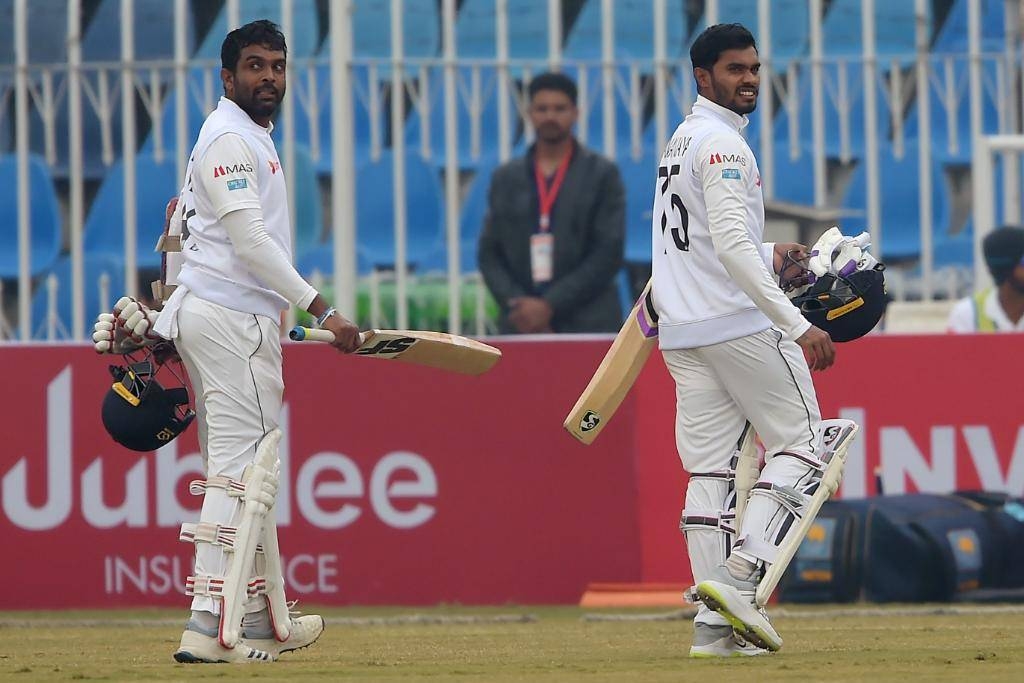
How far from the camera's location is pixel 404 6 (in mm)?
15422

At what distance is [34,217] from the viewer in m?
14.3

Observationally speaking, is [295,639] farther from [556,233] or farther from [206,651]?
[556,233]

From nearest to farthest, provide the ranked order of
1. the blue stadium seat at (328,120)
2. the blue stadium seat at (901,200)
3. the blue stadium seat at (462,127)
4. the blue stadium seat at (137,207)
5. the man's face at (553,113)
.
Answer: the man's face at (553,113), the blue stadium seat at (901,200), the blue stadium seat at (137,207), the blue stadium seat at (462,127), the blue stadium seat at (328,120)

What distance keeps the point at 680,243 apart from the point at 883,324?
540 cm

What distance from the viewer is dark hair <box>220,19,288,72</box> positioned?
7023mm

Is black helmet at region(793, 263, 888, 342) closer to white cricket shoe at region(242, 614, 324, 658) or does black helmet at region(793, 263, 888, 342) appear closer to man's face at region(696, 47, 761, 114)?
man's face at region(696, 47, 761, 114)

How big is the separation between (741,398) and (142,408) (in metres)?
2.06

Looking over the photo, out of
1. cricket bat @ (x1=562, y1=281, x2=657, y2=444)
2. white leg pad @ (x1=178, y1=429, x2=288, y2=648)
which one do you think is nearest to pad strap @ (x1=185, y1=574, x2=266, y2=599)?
white leg pad @ (x1=178, y1=429, x2=288, y2=648)

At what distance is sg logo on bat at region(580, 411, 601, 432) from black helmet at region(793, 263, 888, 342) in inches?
33.7

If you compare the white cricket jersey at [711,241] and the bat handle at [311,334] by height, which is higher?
the white cricket jersey at [711,241]

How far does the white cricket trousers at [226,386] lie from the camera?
6910 millimetres

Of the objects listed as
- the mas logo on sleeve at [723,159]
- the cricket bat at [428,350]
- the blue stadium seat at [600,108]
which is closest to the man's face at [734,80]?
the mas logo on sleeve at [723,159]

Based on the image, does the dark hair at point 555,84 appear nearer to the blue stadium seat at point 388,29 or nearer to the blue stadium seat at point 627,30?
the blue stadium seat at point 627,30

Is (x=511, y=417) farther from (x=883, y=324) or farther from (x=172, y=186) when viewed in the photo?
(x=172, y=186)
